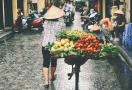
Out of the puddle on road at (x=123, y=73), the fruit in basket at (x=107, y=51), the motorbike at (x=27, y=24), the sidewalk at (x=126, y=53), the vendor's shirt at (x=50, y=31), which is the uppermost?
the vendor's shirt at (x=50, y=31)

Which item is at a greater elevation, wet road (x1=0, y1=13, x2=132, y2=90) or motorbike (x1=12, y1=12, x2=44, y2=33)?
motorbike (x1=12, y1=12, x2=44, y2=33)

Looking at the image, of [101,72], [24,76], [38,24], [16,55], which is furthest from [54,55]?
[38,24]

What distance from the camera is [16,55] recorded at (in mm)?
12633

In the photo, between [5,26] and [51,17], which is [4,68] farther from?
[5,26]

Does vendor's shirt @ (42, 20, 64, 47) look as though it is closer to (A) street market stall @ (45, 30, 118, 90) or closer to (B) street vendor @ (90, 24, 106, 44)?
(A) street market stall @ (45, 30, 118, 90)

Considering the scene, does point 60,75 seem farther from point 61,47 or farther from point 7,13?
point 7,13

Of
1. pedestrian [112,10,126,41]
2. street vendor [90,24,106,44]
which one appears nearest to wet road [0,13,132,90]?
street vendor [90,24,106,44]

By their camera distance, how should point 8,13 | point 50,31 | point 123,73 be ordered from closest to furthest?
point 50,31 → point 123,73 → point 8,13

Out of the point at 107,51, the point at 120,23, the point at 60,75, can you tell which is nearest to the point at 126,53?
the point at 120,23

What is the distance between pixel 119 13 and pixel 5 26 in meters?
11.2

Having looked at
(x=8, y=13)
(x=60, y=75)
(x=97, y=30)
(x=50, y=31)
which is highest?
(x=8, y=13)

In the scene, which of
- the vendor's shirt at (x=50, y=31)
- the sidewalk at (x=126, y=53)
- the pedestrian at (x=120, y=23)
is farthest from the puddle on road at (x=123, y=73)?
the pedestrian at (x=120, y=23)

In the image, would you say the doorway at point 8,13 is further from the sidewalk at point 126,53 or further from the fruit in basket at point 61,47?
the fruit in basket at point 61,47

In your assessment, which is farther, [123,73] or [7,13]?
[7,13]
